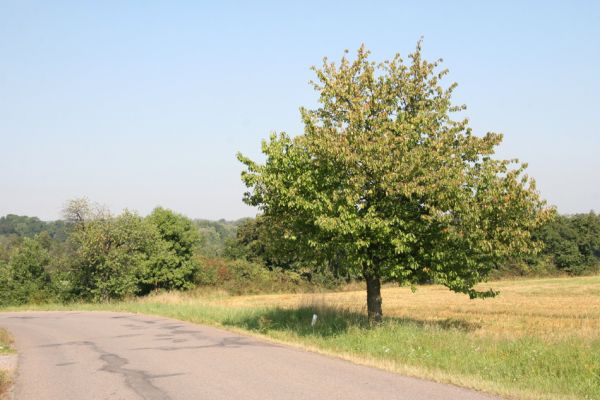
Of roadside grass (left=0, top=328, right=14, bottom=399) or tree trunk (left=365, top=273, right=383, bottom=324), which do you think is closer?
roadside grass (left=0, top=328, right=14, bottom=399)

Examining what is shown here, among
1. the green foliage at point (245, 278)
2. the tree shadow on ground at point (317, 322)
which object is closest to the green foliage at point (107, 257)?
the green foliage at point (245, 278)

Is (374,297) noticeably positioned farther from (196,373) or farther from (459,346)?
(196,373)

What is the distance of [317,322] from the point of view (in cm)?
1881

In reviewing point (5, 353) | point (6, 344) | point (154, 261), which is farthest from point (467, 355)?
point (154, 261)

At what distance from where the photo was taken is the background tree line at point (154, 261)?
1599 inches

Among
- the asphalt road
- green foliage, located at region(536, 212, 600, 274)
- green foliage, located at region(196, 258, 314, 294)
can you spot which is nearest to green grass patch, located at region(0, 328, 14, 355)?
the asphalt road

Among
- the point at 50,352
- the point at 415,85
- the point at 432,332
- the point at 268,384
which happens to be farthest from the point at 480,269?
the point at 50,352

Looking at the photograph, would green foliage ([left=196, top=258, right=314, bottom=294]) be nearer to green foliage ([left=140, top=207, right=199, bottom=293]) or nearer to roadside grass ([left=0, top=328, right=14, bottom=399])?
green foliage ([left=140, top=207, right=199, bottom=293])

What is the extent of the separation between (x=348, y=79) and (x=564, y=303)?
23.0 metres

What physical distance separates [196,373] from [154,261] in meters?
45.5

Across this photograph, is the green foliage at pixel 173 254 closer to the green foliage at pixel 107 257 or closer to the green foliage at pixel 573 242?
the green foliage at pixel 107 257

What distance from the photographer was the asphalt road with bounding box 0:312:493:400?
895 cm

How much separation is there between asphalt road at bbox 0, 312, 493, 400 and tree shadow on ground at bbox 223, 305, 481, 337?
6.98ft

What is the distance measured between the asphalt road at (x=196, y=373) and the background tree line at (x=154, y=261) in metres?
5.36
